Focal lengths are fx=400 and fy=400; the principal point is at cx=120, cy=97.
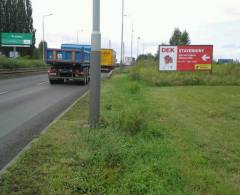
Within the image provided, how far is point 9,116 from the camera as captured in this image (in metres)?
12.1

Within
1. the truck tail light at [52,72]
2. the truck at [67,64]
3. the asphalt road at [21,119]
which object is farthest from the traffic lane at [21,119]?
the truck tail light at [52,72]

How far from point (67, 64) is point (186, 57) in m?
9.13

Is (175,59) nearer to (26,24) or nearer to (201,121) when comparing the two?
(201,121)

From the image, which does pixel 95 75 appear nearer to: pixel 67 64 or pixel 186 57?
pixel 67 64

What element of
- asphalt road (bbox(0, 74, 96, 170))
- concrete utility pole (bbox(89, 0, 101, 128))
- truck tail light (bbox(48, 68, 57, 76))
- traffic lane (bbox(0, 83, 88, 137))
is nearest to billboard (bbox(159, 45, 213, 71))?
truck tail light (bbox(48, 68, 57, 76))

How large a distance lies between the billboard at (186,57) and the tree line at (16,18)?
57254 millimetres

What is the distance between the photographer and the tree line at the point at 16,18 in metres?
84.6

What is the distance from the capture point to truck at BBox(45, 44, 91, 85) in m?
27.2

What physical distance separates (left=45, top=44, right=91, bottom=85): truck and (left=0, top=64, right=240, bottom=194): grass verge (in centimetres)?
1705

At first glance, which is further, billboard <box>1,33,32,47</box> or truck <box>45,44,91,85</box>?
billboard <box>1,33,32,47</box>

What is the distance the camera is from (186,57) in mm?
30438

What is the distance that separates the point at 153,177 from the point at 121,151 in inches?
46.6

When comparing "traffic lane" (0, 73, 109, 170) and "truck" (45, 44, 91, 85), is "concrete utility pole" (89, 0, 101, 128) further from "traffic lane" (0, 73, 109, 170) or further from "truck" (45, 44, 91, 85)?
"truck" (45, 44, 91, 85)

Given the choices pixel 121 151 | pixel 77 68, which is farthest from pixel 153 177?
pixel 77 68
